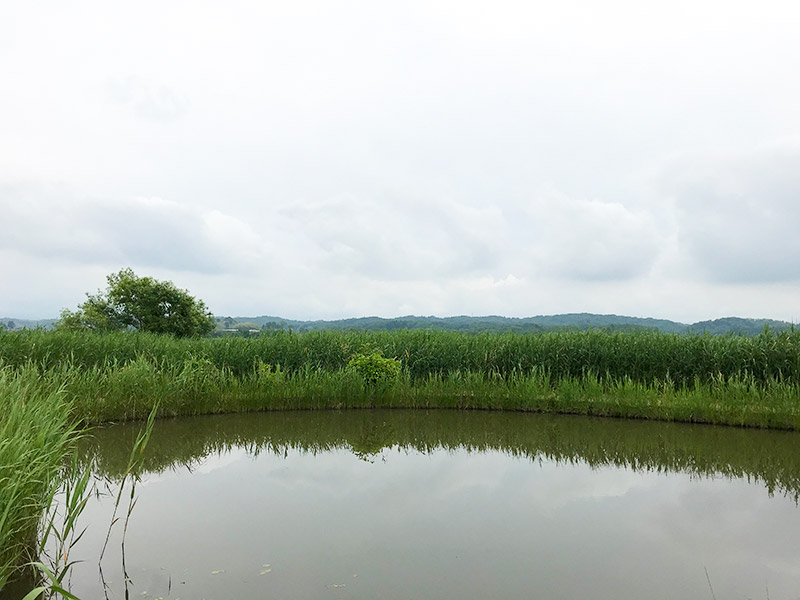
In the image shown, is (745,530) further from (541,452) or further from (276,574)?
(276,574)

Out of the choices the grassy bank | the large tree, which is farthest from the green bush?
the large tree

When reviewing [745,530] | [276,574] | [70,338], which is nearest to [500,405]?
[745,530]

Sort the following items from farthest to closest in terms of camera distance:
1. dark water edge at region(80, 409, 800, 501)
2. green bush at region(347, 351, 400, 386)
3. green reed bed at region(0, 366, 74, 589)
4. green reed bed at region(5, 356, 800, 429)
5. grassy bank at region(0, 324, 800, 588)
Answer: green bush at region(347, 351, 400, 386) → grassy bank at region(0, 324, 800, 588) → green reed bed at region(5, 356, 800, 429) → dark water edge at region(80, 409, 800, 501) → green reed bed at region(0, 366, 74, 589)

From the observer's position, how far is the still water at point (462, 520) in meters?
3.96

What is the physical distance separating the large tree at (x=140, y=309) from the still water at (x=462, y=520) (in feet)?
91.6

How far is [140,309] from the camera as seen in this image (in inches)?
1339

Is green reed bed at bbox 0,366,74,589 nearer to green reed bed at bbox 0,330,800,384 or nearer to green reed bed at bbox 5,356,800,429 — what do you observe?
green reed bed at bbox 5,356,800,429

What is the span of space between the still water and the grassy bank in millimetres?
1127

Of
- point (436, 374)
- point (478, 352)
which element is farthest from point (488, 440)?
point (478, 352)

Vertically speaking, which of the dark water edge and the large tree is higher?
the large tree

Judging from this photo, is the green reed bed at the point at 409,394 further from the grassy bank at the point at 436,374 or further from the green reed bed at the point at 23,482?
the green reed bed at the point at 23,482

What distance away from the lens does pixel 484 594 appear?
12.4 ft

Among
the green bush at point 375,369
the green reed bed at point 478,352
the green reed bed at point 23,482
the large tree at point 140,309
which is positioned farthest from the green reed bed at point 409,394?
the large tree at point 140,309

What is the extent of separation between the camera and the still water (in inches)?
156
